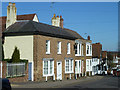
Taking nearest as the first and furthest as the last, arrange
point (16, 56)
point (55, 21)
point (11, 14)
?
1. point (16, 56)
2. point (11, 14)
3. point (55, 21)

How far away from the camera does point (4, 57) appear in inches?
1093

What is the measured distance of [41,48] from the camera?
87.7 feet

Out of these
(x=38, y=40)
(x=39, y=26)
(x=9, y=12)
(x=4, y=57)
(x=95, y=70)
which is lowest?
(x=95, y=70)

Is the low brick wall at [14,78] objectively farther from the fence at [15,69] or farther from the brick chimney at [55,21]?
the brick chimney at [55,21]

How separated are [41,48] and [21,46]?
231cm

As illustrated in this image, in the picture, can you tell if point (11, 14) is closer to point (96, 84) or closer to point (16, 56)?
point (16, 56)

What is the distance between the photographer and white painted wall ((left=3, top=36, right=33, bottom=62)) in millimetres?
26297

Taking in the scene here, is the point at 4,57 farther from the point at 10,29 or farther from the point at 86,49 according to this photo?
the point at 86,49

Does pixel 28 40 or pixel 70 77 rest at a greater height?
pixel 28 40

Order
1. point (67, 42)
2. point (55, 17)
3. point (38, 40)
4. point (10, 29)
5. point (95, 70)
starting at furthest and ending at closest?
point (95, 70) → point (55, 17) → point (67, 42) → point (10, 29) → point (38, 40)

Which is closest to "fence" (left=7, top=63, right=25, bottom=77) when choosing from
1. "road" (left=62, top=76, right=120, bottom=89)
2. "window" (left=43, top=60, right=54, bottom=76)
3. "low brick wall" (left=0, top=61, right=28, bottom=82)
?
"low brick wall" (left=0, top=61, right=28, bottom=82)

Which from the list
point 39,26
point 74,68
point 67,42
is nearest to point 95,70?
point 74,68

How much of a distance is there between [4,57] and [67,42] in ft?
30.0

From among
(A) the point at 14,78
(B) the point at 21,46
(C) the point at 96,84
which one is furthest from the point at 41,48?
(C) the point at 96,84
